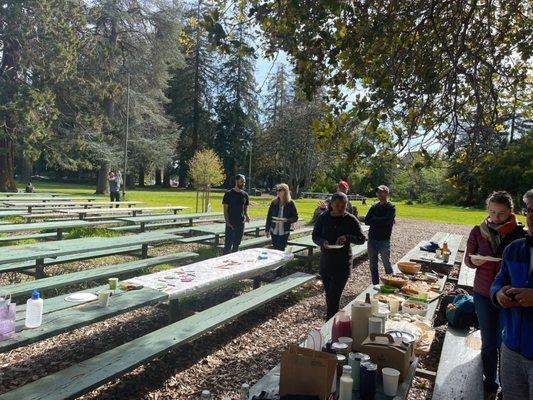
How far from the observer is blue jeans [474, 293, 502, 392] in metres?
3.63

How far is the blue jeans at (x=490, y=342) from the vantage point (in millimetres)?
3627

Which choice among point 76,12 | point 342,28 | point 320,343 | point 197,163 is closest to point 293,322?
point 320,343

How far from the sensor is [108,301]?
420 centimetres

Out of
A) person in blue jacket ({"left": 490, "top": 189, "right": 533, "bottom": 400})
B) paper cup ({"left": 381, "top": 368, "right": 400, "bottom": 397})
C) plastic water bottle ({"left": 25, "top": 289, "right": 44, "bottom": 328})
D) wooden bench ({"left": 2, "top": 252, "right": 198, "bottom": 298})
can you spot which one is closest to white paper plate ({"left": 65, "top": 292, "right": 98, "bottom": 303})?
plastic water bottle ({"left": 25, "top": 289, "right": 44, "bottom": 328})

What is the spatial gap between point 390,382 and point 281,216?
5.46 metres

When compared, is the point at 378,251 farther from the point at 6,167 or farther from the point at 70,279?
the point at 6,167

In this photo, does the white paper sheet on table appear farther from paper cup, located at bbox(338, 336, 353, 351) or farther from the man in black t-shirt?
paper cup, located at bbox(338, 336, 353, 351)

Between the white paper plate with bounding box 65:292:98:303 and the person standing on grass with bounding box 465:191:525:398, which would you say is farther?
the white paper plate with bounding box 65:292:98:303

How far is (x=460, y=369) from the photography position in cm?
362

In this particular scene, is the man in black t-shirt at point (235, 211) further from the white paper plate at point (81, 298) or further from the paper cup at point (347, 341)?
the paper cup at point (347, 341)

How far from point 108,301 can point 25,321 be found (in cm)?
77

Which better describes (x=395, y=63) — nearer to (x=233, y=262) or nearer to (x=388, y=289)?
(x=388, y=289)

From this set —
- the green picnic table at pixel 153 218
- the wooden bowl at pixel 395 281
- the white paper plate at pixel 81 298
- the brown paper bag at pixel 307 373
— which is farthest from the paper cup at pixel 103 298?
the green picnic table at pixel 153 218

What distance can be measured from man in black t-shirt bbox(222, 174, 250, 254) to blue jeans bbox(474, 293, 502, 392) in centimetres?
536
